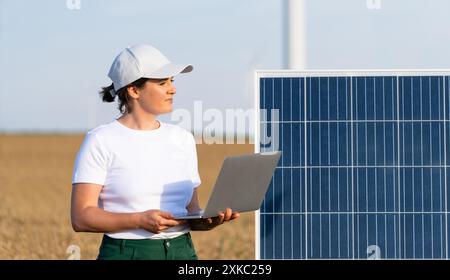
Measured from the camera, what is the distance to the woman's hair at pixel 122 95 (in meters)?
5.70

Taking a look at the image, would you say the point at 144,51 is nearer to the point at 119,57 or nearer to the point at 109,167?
the point at 119,57

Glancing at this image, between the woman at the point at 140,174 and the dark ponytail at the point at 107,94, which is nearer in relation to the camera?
the woman at the point at 140,174

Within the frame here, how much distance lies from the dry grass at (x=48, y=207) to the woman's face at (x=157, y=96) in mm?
7191

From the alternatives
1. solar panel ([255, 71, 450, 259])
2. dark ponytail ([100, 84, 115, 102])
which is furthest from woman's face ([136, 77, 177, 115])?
solar panel ([255, 71, 450, 259])

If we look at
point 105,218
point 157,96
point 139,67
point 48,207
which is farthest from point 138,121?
point 48,207

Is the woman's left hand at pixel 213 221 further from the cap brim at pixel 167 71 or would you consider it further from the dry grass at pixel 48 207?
the dry grass at pixel 48 207

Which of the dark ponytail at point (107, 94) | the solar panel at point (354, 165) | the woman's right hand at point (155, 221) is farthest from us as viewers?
the solar panel at point (354, 165)

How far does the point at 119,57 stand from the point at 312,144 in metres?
3.00

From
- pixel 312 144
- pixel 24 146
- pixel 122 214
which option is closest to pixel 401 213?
pixel 312 144

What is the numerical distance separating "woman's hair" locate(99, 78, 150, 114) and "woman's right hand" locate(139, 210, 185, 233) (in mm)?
677

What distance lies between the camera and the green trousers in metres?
5.51

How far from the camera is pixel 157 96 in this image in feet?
18.6

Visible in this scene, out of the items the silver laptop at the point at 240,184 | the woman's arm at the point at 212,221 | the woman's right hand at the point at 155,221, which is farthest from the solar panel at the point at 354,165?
the woman's right hand at the point at 155,221

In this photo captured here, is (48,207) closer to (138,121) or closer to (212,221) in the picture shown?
(138,121)
